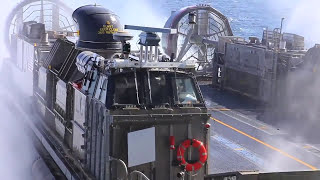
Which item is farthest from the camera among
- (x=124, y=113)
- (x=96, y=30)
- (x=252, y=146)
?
(x=252, y=146)

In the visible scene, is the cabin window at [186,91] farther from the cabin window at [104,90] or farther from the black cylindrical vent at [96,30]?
the black cylindrical vent at [96,30]

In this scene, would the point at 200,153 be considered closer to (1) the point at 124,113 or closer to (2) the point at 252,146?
(1) the point at 124,113

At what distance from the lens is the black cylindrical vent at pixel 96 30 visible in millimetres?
10625

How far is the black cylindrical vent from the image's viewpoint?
10.6 metres

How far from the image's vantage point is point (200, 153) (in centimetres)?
780

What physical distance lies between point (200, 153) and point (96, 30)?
4.02m

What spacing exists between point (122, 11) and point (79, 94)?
53206 millimetres

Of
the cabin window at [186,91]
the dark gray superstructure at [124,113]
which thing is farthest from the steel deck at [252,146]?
the cabin window at [186,91]

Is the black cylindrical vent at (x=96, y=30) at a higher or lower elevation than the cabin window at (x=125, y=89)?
higher

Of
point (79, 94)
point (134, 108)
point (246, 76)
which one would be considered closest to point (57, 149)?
point (79, 94)

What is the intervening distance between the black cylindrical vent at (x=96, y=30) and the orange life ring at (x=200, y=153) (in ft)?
12.1

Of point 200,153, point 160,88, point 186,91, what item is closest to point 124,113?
point 160,88

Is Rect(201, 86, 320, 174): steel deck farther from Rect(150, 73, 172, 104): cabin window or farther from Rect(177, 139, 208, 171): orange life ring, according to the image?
Rect(150, 73, 172, 104): cabin window

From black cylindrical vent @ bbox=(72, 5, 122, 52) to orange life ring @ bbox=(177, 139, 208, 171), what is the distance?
369 centimetres
